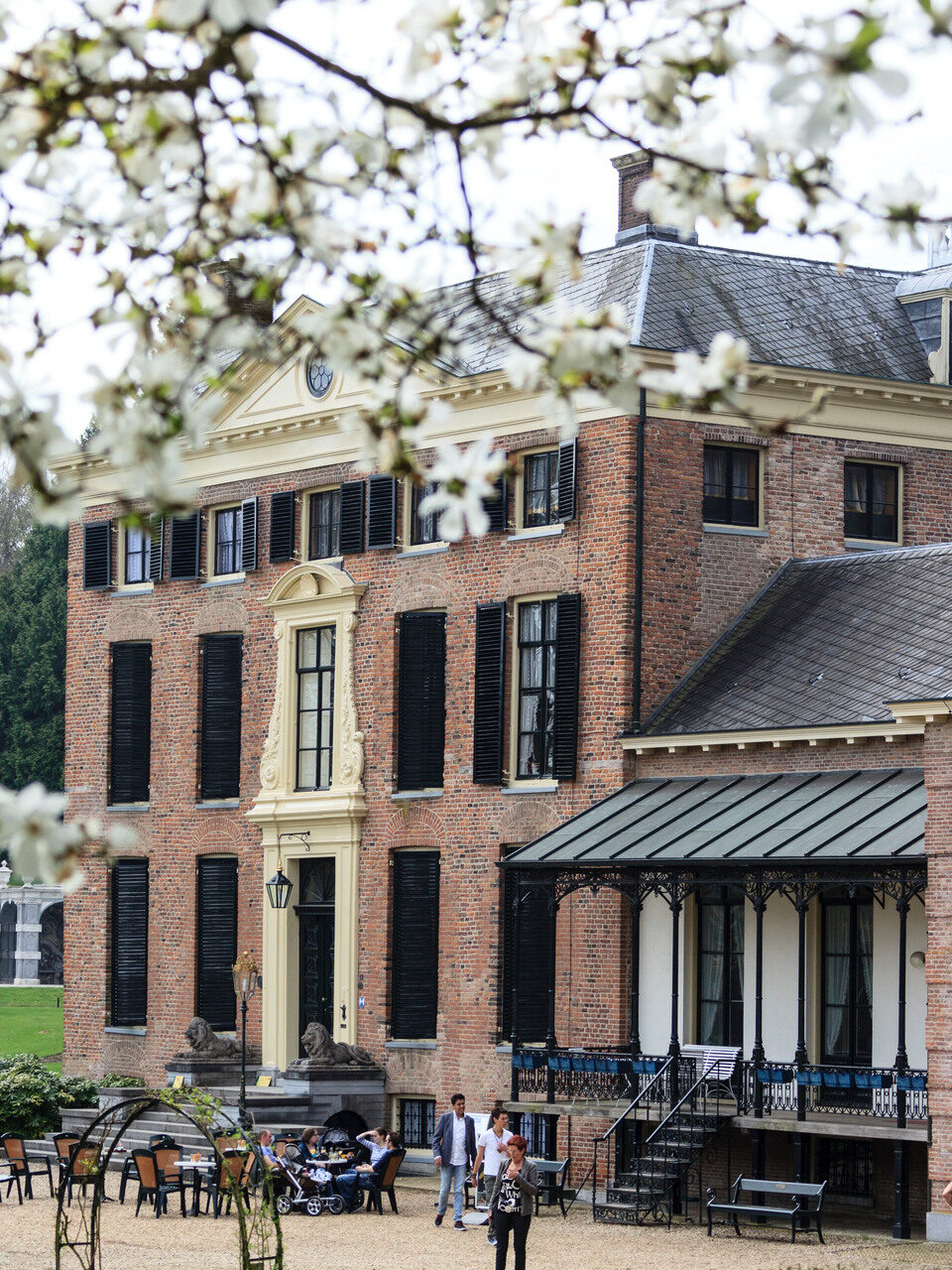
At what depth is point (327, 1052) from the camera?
3112 centimetres

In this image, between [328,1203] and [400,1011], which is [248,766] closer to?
[400,1011]

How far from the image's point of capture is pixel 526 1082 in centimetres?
2794

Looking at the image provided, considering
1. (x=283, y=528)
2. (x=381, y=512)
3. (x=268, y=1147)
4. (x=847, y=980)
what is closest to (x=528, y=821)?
(x=381, y=512)

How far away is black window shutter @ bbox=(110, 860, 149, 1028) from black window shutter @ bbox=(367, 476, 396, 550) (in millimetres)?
7091

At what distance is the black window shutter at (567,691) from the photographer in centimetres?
2945

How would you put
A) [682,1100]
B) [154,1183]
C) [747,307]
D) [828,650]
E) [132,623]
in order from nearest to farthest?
[682,1100] → [154,1183] → [828,650] → [747,307] → [132,623]

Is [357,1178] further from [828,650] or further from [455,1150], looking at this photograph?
[828,650]

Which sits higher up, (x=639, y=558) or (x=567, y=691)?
(x=639, y=558)

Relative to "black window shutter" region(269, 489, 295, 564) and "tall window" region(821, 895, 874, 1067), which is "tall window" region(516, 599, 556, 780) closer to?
"black window shutter" region(269, 489, 295, 564)

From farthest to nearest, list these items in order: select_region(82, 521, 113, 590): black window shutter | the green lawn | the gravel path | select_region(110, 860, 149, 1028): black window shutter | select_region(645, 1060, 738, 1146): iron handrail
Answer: the green lawn < select_region(82, 521, 113, 590): black window shutter < select_region(110, 860, 149, 1028): black window shutter < select_region(645, 1060, 738, 1146): iron handrail < the gravel path

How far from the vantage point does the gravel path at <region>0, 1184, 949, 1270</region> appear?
21.3 meters

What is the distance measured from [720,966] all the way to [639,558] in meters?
5.26

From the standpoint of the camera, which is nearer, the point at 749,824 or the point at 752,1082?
the point at 752,1082

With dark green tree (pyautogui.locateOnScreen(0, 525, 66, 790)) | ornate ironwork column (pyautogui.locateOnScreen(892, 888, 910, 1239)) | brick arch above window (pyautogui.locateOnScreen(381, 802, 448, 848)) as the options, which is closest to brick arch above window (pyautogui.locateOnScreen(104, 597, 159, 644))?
brick arch above window (pyautogui.locateOnScreen(381, 802, 448, 848))
